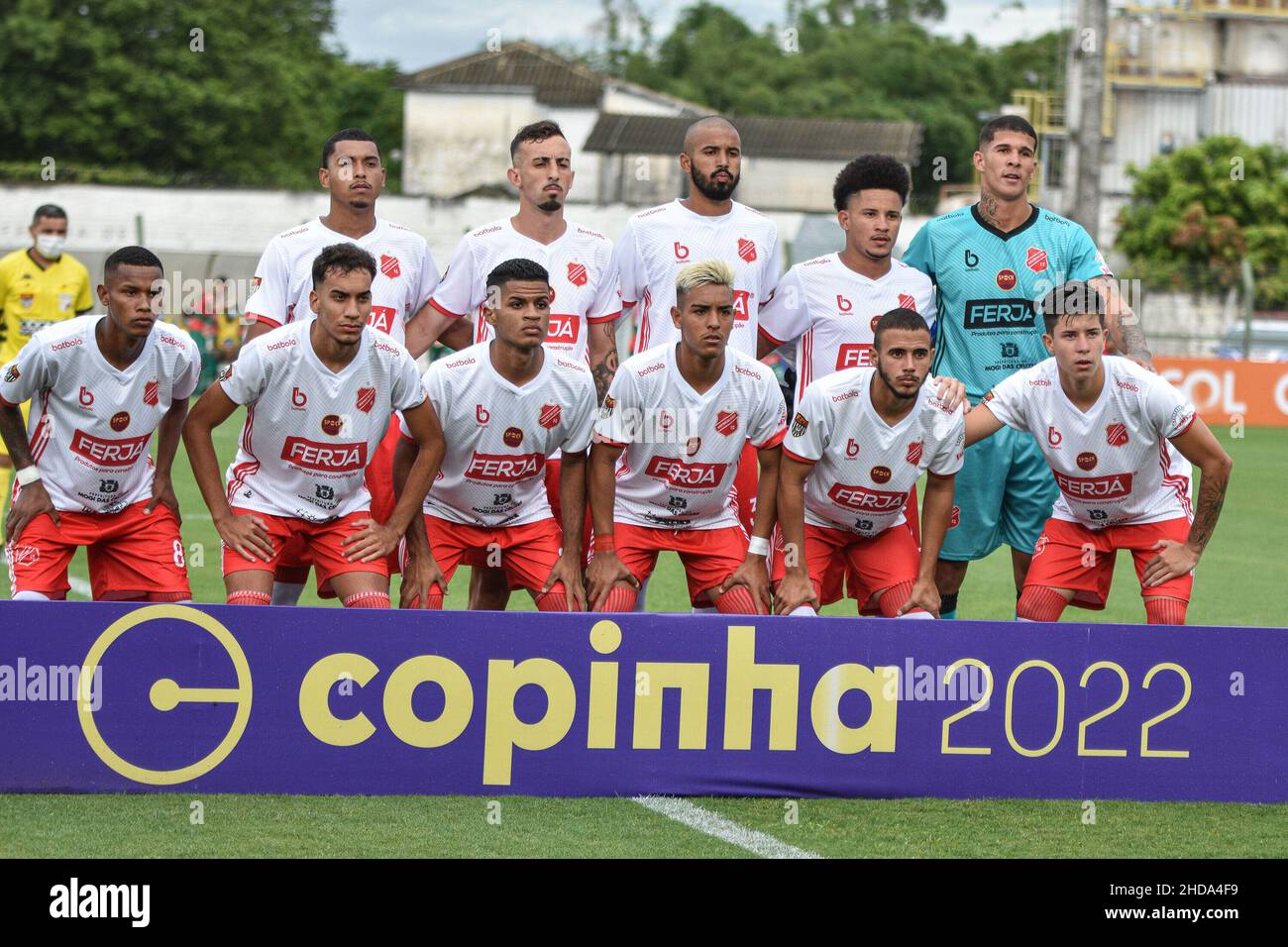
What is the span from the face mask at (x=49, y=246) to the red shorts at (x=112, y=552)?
190 inches

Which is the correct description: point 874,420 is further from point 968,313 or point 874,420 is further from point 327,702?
point 327,702

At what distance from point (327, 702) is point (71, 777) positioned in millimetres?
902

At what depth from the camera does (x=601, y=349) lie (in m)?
7.61

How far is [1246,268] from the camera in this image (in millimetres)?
24250

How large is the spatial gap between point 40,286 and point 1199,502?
809 centimetres

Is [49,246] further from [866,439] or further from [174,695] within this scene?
[866,439]

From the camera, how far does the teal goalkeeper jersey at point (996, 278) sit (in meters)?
7.46

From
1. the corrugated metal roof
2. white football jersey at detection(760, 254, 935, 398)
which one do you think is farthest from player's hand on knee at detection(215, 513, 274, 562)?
the corrugated metal roof

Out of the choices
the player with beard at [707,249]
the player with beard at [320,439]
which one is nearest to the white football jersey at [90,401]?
the player with beard at [320,439]

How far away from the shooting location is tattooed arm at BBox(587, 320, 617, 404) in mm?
7484

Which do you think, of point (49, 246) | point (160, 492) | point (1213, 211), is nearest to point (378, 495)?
point (160, 492)

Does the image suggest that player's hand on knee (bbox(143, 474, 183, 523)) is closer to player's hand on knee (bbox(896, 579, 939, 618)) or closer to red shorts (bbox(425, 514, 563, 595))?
red shorts (bbox(425, 514, 563, 595))

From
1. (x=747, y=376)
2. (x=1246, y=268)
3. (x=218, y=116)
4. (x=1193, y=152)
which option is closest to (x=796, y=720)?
(x=747, y=376)

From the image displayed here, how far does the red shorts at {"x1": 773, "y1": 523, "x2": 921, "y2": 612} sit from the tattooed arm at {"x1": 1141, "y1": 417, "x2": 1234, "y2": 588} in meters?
0.99
